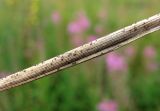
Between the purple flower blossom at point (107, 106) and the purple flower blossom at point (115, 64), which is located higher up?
the purple flower blossom at point (115, 64)

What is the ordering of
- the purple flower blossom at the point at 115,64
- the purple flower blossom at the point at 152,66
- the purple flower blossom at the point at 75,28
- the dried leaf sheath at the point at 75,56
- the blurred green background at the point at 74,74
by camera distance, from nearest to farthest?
the dried leaf sheath at the point at 75,56 → the blurred green background at the point at 74,74 → the purple flower blossom at the point at 115,64 → the purple flower blossom at the point at 75,28 → the purple flower blossom at the point at 152,66

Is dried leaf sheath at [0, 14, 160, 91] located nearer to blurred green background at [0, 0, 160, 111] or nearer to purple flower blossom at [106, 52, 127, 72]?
blurred green background at [0, 0, 160, 111]

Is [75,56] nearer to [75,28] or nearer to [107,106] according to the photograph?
[107,106]

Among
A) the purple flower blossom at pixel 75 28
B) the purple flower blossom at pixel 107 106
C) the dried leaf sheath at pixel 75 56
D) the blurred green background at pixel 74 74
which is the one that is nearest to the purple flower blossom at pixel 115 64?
the blurred green background at pixel 74 74

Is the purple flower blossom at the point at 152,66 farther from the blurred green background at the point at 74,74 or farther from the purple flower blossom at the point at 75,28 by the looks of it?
the purple flower blossom at the point at 75,28

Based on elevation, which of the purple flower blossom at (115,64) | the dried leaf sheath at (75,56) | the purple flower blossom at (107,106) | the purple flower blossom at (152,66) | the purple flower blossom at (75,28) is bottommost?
the dried leaf sheath at (75,56)

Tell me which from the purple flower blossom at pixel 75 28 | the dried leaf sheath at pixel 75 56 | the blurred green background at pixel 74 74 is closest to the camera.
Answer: the dried leaf sheath at pixel 75 56

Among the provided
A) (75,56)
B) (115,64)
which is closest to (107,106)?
(115,64)

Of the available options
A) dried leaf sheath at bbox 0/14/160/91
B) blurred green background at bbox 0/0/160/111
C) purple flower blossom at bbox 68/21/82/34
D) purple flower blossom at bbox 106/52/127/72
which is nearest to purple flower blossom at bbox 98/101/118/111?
blurred green background at bbox 0/0/160/111

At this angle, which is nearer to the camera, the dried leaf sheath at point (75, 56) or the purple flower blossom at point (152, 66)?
the dried leaf sheath at point (75, 56)
